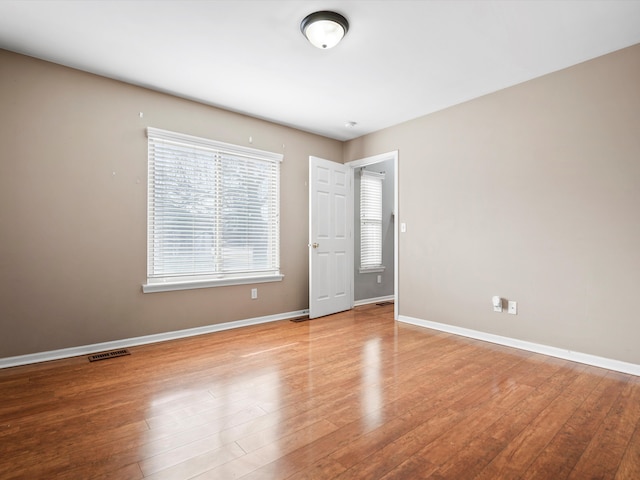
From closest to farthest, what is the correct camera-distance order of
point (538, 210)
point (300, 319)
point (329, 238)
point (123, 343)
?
point (538, 210)
point (123, 343)
point (300, 319)
point (329, 238)

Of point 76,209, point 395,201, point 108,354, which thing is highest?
point 395,201

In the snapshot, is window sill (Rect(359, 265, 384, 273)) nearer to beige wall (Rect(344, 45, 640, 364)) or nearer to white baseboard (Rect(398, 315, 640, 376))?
beige wall (Rect(344, 45, 640, 364))

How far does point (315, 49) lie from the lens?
276cm

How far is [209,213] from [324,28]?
7.65ft

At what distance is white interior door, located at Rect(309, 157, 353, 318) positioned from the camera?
4547 millimetres

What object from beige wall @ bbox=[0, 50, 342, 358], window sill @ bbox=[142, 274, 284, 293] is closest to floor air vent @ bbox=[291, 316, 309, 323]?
window sill @ bbox=[142, 274, 284, 293]

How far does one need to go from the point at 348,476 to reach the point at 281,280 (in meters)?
3.17

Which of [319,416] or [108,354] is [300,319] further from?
[319,416]

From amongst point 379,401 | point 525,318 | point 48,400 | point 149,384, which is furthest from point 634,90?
point 48,400

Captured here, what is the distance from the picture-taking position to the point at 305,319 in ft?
14.7

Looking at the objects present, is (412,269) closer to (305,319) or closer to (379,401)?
(305,319)

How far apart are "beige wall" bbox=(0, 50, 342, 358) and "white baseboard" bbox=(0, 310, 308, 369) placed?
5 cm

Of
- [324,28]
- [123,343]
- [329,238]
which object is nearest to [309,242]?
[329,238]

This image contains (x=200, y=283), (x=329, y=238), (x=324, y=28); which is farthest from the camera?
(x=329, y=238)
